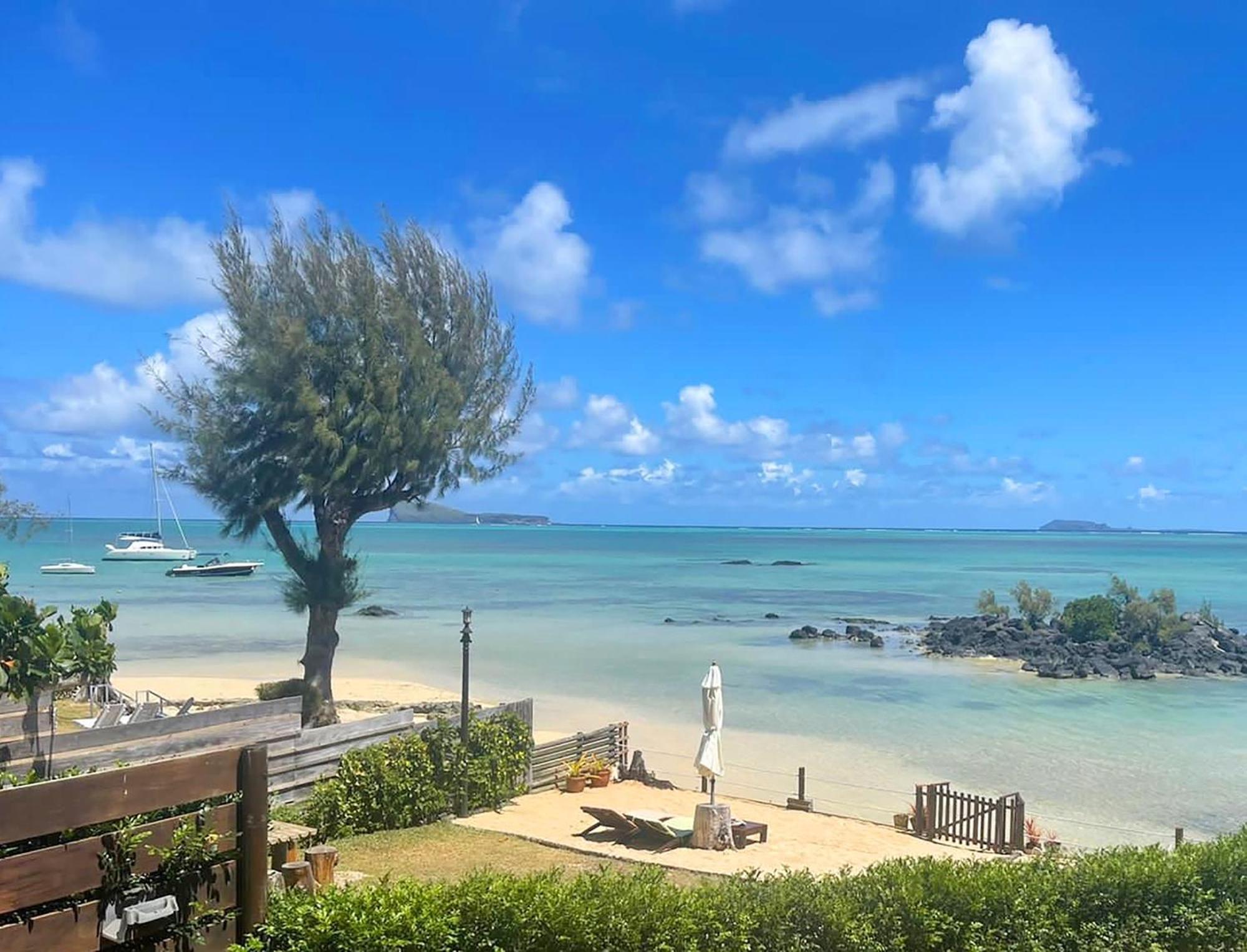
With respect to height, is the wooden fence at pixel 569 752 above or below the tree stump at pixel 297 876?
below

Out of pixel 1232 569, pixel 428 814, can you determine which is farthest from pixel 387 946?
pixel 1232 569

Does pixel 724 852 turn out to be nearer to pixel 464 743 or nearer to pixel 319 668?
pixel 464 743

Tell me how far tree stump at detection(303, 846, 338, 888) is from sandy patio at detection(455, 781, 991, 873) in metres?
4.83

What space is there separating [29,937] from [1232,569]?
158m

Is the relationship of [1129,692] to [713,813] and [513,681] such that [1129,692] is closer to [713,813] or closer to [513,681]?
[513,681]

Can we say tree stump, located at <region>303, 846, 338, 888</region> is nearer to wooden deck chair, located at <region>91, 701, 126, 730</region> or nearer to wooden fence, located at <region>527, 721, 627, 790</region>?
wooden fence, located at <region>527, 721, 627, 790</region>

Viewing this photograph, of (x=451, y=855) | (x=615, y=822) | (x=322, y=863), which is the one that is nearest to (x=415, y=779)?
(x=451, y=855)

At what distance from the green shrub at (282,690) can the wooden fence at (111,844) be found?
1768cm

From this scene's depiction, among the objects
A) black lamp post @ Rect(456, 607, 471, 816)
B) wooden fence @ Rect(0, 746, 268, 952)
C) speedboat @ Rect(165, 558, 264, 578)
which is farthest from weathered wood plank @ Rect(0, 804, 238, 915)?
speedboat @ Rect(165, 558, 264, 578)

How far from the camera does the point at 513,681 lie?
35750mm

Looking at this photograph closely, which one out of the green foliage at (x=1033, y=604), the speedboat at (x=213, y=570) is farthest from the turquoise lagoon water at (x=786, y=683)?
the green foliage at (x=1033, y=604)

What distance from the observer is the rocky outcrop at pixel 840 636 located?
5197 centimetres

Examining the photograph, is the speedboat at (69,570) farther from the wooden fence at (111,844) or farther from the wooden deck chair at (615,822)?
the wooden fence at (111,844)

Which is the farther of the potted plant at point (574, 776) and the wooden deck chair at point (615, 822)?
the potted plant at point (574, 776)
